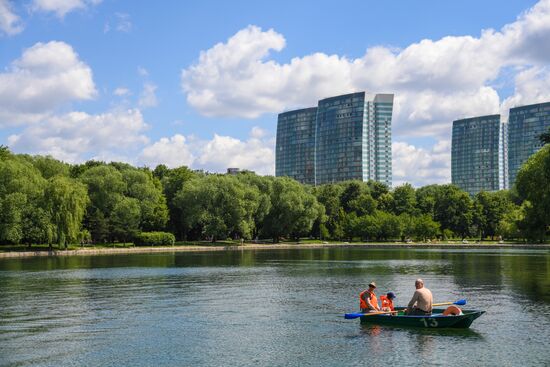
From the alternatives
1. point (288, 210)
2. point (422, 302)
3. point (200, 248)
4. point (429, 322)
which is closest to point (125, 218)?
point (200, 248)

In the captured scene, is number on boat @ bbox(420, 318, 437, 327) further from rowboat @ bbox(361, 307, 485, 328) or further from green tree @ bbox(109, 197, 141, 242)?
green tree @ bbox(109, 197, 141, 242)

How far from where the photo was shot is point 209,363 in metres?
25.1

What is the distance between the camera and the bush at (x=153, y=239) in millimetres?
130512

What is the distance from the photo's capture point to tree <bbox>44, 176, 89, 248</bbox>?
102125mm

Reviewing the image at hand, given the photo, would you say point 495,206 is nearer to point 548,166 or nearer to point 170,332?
point 548,166

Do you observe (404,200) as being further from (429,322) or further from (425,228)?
(429,322)

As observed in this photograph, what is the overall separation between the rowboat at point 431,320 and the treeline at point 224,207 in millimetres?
31296

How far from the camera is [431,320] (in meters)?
31.3

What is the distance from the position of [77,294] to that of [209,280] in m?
14.7

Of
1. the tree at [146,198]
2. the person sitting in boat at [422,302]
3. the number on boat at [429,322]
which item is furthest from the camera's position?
the tree at [146,198]

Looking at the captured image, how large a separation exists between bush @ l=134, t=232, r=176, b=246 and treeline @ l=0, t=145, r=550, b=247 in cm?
23

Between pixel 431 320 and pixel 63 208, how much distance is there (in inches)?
3256

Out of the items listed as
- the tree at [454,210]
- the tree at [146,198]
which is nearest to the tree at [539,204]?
the tree at [146,198]

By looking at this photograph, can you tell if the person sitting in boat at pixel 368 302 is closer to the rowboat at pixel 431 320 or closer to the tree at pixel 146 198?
the rowboat at pixel 431 320
